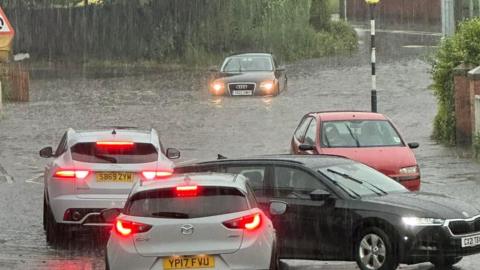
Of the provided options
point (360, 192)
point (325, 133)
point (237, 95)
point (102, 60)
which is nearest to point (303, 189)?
point (360, 192)

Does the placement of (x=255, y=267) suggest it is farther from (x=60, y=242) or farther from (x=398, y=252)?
(x=60, y=242)

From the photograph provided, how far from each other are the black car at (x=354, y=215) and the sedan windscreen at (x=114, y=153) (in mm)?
1250

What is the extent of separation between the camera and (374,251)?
13891mm

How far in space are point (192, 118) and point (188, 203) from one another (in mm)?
23425

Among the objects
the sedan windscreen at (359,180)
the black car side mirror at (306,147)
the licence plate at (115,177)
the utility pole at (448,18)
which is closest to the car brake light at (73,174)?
the licence plate at (115,177)

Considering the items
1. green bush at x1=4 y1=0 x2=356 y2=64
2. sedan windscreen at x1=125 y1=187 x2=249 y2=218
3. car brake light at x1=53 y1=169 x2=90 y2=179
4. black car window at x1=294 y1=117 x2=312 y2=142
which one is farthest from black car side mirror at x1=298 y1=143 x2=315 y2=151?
green bush at x1=4 y1=0 x2=356 y2=64

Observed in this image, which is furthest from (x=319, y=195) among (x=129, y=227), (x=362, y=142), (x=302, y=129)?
(x=302, y=129)

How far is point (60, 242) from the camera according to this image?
55.0 ft

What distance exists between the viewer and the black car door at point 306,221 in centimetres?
1423

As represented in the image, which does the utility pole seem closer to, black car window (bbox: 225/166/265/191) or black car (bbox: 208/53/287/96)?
black car (bbox: 208/53/287/96)

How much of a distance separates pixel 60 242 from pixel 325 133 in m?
5.91

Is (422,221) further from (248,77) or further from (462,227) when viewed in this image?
(248,77)

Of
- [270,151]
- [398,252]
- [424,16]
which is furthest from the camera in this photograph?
[424,16]

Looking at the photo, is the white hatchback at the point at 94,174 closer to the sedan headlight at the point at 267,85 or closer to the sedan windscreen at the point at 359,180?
the sedan windscreen at the point at 359,180
